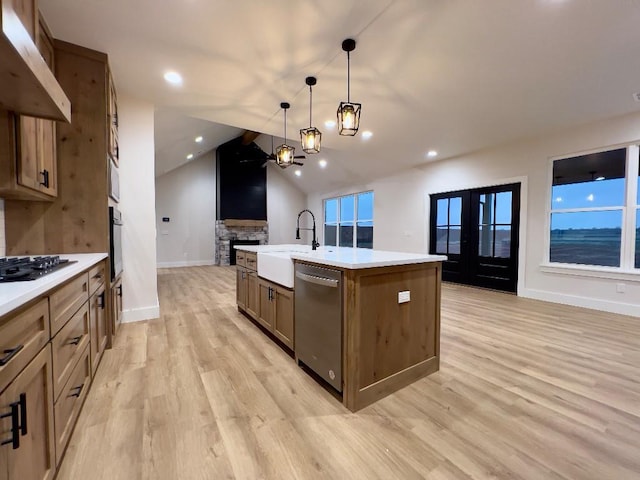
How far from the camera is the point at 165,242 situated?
29.0 feet

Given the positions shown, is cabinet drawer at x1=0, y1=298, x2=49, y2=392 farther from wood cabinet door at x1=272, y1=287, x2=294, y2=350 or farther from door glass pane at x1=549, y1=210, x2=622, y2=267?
door glass pane at x1=549, y1=210, x2=622, y2=267

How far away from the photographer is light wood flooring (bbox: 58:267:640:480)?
53.3 inches

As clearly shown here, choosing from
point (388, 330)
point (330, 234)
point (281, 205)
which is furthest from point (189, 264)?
point (388, 330)

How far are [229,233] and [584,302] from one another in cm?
877

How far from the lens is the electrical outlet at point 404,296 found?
6.41ft

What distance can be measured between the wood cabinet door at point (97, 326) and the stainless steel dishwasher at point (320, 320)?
4.74 ft

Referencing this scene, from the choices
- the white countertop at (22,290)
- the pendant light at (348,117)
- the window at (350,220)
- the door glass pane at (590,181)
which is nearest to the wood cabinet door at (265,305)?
the pendant light at (348,117)

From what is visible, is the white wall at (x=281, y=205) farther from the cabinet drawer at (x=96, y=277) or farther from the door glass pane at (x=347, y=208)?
the cabinet drawer at (x=96, y=277)

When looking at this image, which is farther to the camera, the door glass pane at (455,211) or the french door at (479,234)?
the door glass pane at (455,211)

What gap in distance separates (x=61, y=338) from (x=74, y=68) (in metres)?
2.59

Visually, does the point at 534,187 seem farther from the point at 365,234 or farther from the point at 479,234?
the point at 365,234

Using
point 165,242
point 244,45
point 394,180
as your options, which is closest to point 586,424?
point 244,45

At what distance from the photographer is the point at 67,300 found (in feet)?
4.70

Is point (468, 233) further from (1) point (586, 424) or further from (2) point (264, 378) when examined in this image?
(2) point (264, 378)
